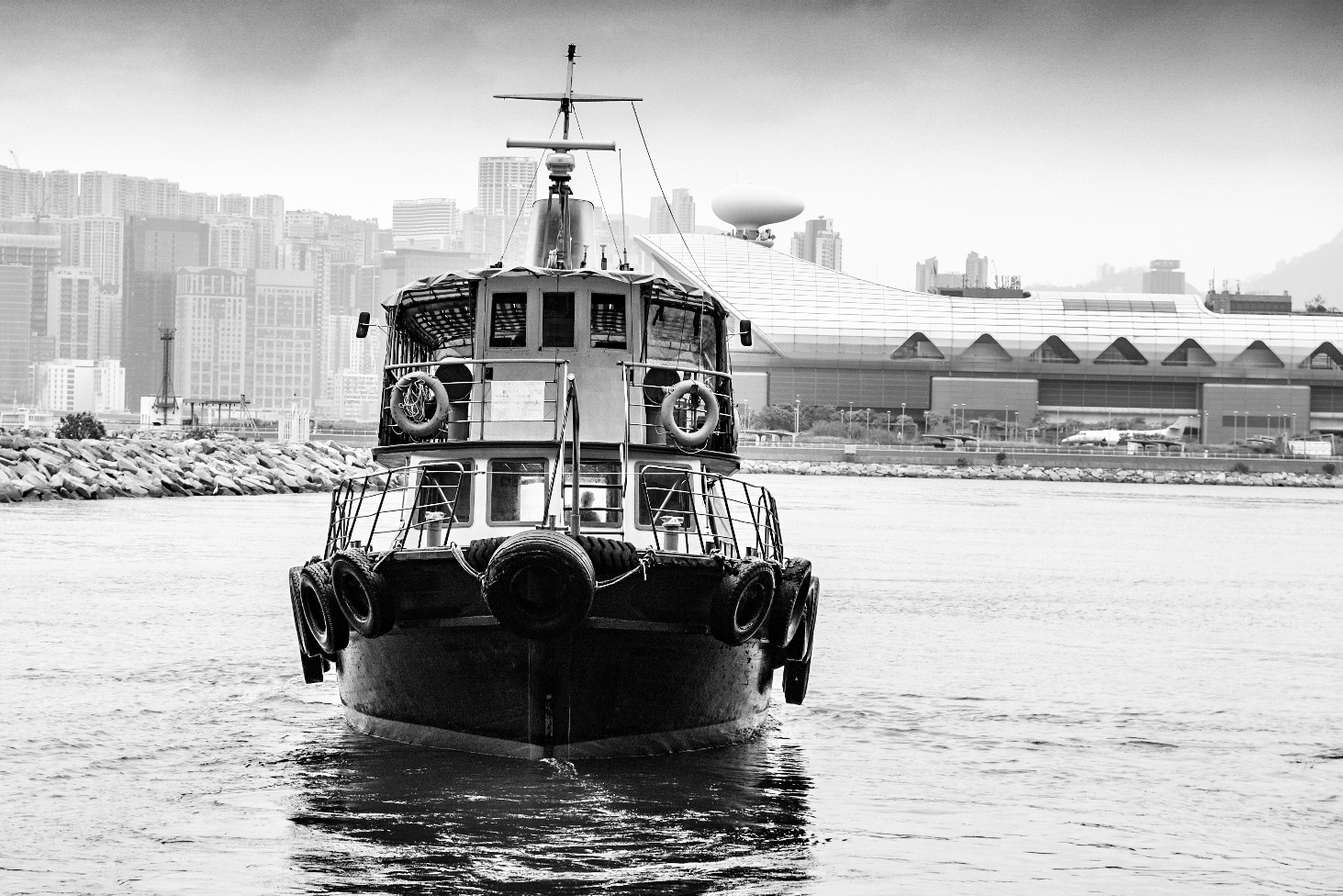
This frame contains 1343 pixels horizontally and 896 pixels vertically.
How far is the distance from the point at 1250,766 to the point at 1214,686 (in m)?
5.50

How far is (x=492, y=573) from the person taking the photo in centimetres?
1260

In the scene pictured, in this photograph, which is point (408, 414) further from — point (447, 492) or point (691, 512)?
point (691, 512)

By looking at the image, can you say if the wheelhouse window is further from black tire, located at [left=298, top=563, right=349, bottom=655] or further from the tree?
the tree

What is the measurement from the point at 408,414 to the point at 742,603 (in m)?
3.70

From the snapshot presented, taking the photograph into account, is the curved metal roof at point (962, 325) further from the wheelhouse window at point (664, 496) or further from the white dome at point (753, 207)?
the wheelhouse window at point (664, 496)

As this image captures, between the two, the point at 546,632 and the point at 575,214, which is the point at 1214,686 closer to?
the point at 575,214

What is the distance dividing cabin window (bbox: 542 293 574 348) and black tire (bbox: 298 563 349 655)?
9.77 ft

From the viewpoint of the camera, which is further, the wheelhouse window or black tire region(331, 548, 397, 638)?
the wheelhouse window

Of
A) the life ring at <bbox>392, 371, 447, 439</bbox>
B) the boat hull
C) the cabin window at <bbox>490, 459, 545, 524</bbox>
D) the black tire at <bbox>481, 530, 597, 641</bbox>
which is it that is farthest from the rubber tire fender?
the black tire at <bbox>481, 530, 597, 641</bbox>

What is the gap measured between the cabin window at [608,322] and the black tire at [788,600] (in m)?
2.72

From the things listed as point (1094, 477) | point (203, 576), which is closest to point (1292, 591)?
point (203, 576)

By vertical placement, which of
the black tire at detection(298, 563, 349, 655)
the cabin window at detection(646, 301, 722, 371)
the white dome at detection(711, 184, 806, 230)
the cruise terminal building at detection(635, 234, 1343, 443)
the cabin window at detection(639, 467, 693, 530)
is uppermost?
the white dome at detection(711, 184, 806, 230)

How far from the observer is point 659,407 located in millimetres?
15422

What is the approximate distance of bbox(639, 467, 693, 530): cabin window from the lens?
584 inches
